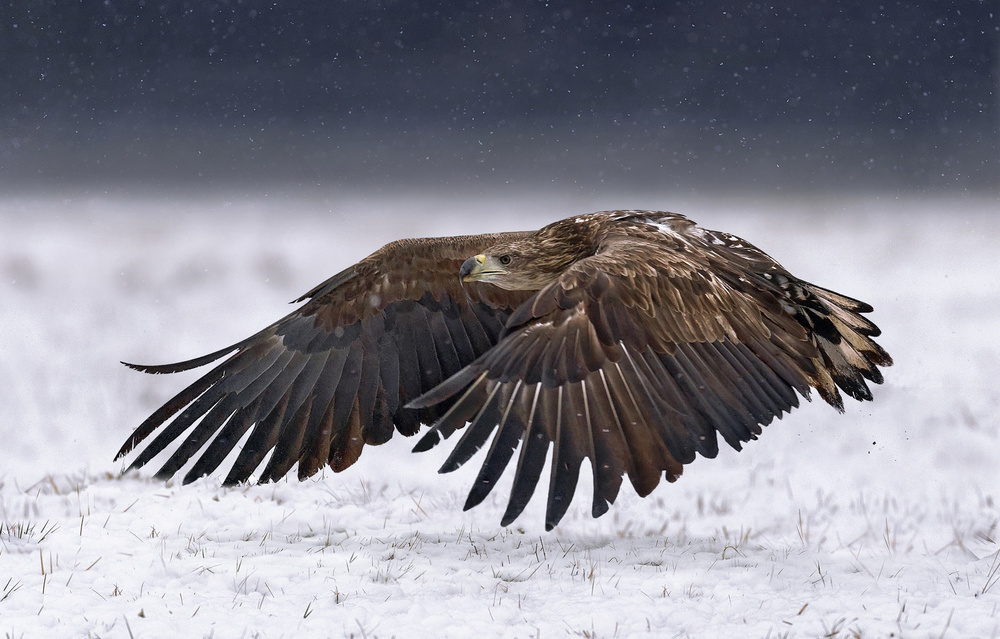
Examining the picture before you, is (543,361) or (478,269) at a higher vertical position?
(478,269)

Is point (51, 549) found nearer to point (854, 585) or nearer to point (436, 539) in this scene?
point (436, 539)

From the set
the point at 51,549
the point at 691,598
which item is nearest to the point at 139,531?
the point at 51,549

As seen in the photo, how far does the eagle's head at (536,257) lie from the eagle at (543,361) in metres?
0.01

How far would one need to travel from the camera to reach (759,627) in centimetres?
389

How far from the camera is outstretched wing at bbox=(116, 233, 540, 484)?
18.2 ft

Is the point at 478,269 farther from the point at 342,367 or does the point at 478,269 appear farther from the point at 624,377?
the point at 624,377

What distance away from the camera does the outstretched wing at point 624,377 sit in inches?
152

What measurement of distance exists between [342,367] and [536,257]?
61.2 inches

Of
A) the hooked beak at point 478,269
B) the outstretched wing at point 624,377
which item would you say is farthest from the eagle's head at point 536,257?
the outstretched wing at point 624,377

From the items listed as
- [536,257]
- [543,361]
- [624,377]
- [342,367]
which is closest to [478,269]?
[536,257]

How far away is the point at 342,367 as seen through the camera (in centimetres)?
600

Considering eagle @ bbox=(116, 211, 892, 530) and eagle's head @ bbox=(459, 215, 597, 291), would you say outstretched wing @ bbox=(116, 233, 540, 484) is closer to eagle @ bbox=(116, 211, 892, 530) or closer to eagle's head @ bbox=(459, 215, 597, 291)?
eagle @ bbox=(116, 211, 892, 530)

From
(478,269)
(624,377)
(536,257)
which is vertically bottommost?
(624,377)

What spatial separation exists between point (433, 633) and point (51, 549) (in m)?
2.39
